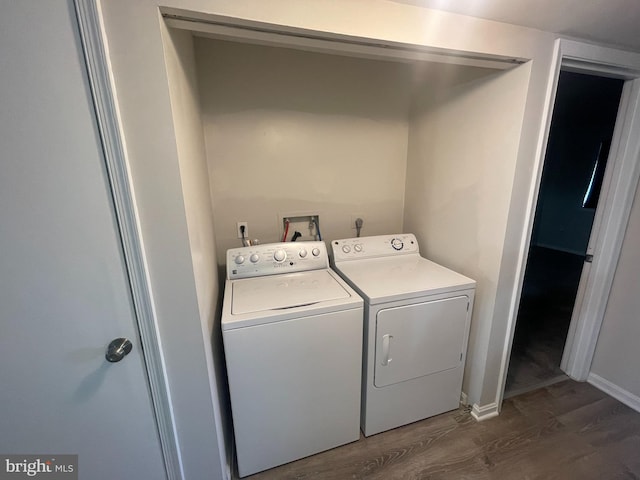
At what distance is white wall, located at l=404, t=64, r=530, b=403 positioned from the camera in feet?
4.44

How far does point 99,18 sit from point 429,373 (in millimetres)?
1997

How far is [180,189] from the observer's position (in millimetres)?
878

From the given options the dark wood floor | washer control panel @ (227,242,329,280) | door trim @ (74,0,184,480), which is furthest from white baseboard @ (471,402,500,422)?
door trim @ (74,0,184,480)

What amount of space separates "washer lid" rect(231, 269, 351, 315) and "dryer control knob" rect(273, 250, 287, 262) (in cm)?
10

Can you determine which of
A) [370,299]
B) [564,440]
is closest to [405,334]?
[370,299]

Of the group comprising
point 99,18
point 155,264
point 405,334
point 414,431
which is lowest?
point 414,431

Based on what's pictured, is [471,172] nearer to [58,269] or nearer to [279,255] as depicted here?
[279,255]

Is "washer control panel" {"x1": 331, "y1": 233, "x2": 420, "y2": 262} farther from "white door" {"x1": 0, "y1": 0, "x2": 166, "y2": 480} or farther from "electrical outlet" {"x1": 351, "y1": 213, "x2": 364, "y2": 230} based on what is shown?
"white door" {"x1": 0, "y1": 0, "x2": 166, "y2": 480}

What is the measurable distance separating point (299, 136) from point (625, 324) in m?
2.42

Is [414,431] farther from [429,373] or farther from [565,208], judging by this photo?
[565,208]

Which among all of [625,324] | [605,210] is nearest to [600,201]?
[605,210]
